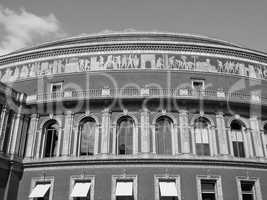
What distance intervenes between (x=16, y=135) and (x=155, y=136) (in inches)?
417

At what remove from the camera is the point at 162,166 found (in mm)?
21641

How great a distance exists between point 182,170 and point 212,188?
103 inches

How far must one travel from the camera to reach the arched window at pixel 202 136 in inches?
911

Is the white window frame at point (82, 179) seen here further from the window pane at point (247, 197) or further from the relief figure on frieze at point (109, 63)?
the window pane at point (247, 197)

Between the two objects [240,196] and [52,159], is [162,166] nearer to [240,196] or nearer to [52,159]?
[240,196]

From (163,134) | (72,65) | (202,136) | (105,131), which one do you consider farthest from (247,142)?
(72,65)

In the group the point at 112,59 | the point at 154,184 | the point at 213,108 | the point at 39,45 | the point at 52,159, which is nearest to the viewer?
the point at 154,184

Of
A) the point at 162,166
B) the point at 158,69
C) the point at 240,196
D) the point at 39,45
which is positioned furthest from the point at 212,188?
the point at 39,45

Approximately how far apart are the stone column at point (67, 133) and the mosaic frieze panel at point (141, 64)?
4489 mm

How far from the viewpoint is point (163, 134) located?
23.3 meters

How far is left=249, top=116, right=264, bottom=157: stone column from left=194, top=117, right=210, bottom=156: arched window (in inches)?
144

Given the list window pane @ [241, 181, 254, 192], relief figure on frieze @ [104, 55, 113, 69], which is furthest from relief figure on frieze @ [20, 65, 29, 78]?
window pane @ [241, 181, 254, 192]

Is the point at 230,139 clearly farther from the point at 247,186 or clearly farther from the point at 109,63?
the point at 109,63

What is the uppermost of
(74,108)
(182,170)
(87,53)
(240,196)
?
(87,53)
